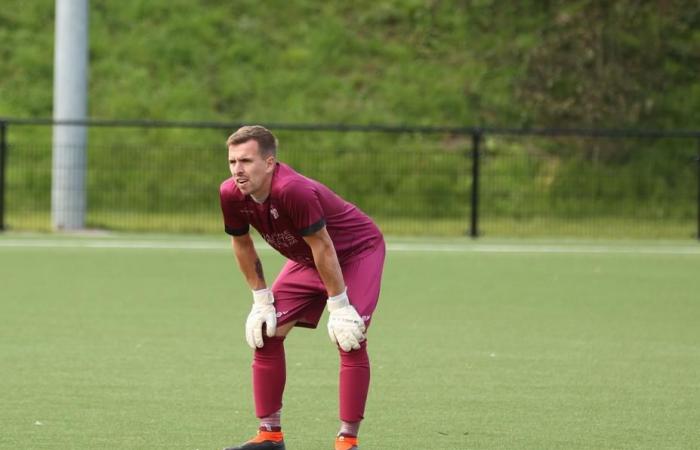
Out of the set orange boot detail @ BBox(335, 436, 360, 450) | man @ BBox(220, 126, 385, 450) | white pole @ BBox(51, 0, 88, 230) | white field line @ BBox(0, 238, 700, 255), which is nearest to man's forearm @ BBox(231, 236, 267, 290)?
man @ BBox(220, 126, 385, 450)

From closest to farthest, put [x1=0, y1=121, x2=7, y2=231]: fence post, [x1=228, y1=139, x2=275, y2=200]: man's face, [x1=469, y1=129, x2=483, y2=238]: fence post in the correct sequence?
[x1=228, y1=139, x2=275, y2=200]: man's face, [x1=0, y1=121, x2=7, y2=231]: fence post, [x1=469, y1=129, x2=483, y2=238]: fence post

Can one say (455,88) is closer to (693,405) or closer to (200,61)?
(200,61)

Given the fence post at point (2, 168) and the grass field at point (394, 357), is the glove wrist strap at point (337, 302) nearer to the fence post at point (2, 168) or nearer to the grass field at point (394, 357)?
the grass field at point (394, 357)

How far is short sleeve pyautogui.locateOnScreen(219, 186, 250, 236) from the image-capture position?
253 inches

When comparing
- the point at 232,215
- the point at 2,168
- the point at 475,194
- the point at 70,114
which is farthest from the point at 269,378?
the point at 70,114

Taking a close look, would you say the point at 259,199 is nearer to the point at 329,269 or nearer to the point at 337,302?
the point at 329,269

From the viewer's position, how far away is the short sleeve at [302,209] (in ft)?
20.4

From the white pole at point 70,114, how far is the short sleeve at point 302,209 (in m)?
14.3

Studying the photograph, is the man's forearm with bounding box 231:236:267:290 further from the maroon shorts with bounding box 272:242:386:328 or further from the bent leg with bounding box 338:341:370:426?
the bent leg with bounding box 338:341:370:426

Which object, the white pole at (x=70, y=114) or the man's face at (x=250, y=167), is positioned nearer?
the man's face at (x=250, y=167)

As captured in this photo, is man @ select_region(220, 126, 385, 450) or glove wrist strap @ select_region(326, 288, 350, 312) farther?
glove wrist strap @ select_region(326, 288, 350, 312)

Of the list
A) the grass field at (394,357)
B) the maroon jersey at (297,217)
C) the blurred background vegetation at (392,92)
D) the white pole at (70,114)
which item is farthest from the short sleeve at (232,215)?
the blurred background vegetation at (392,92)

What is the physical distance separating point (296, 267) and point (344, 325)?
0.59 metres

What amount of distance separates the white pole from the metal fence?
0.60m
